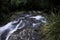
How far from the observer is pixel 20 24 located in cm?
608

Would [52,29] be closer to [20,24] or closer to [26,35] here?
[26,35]

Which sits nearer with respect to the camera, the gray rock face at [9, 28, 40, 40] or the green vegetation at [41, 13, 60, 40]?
the green vegetation at [41, 13, 60, 40]

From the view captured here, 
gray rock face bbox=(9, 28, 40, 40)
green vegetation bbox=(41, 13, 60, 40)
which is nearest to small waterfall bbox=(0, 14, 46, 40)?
gray rock face bbox=(9, 28, 40, 40)

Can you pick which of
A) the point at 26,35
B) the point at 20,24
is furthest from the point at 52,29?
the point at 20,24

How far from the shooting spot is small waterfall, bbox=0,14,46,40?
19.0 feet

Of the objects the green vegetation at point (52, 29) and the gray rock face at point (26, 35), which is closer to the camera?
the green vegetation at point (52, 29)

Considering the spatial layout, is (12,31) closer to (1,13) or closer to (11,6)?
(1,13)

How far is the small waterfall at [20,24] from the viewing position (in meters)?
5.80

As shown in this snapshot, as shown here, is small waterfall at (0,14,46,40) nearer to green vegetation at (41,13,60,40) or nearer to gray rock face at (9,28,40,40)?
gray rock face at (9,28,40,40)

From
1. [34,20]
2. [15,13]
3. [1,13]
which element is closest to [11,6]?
[15,13]

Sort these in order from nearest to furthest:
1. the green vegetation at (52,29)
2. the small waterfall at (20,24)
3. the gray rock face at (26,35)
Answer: the green vegetation at (52,29) → the gray rock face at (26,35) → the small waterfall at (20,24)

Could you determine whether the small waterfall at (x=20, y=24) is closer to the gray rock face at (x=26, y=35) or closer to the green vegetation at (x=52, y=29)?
the gray rock face at (x=26, y=35)

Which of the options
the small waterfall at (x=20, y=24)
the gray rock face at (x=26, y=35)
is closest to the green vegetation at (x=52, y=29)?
the gray rock face at (x=26, y=35)

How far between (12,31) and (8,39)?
0.49 m
